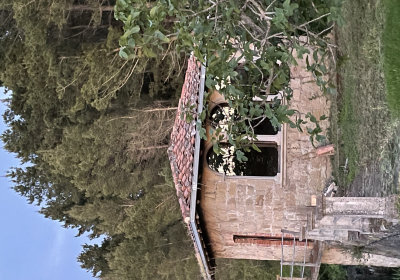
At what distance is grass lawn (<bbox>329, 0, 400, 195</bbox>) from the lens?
645cm

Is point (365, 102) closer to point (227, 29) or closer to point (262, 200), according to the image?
point (262, 200)

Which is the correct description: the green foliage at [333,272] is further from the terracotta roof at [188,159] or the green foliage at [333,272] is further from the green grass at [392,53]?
the green grass at [392,53]

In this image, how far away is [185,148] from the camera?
30.6ft

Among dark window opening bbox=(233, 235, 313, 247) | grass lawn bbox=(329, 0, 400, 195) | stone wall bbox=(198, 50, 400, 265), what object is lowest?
dark window opening bbox=(233, 235, 313, 247)

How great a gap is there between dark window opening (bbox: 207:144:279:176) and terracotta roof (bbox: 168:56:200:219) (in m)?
1.05

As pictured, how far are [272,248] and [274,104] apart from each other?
4.83m

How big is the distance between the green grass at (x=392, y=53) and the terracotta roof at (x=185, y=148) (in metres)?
3.91

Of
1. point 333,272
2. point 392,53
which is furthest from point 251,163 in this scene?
point 333,272

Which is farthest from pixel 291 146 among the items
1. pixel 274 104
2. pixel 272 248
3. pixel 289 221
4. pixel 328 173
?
pixel 274 104

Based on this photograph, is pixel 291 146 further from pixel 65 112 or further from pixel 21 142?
pixel 21 142

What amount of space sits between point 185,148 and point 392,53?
4998 mm

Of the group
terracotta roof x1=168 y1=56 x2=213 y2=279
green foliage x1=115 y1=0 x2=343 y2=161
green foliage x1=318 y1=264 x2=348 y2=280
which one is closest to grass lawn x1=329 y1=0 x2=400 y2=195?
green foliage x1=115 y1=0 x2=343 y2=161

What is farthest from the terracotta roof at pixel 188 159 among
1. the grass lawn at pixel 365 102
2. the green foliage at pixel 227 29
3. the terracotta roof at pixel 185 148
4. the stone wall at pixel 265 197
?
the grass lawn at pixel 365 102

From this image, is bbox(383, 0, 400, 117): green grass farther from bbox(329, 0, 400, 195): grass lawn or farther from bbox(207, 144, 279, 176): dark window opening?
bbox(207, 144, 279, 176): dark window opening
